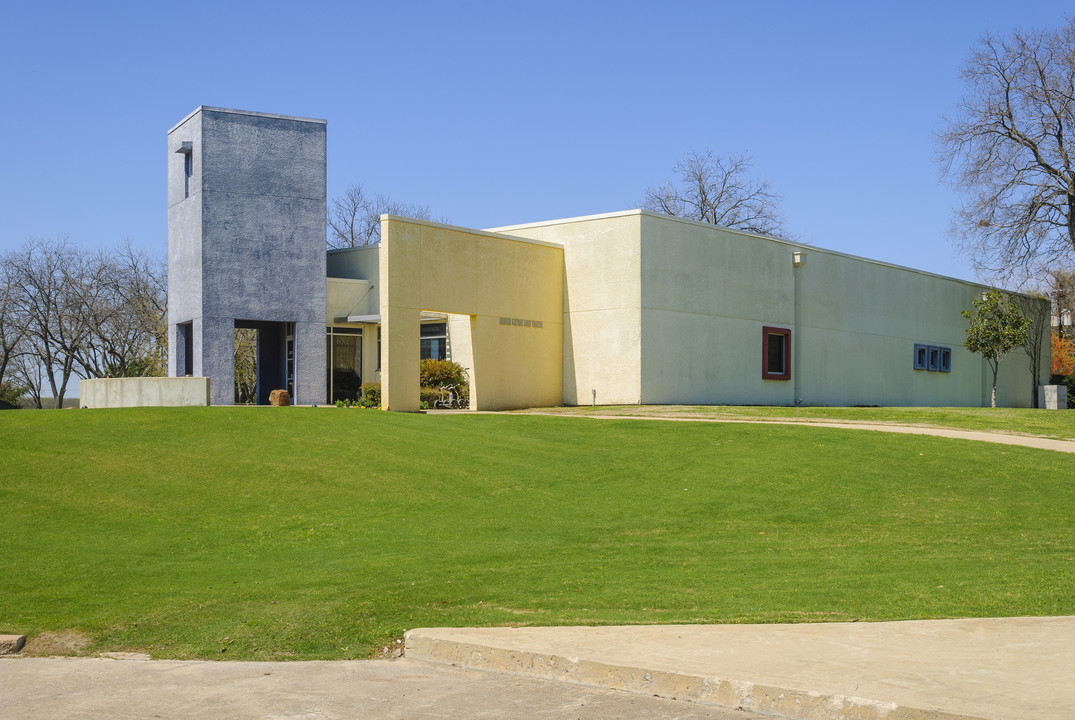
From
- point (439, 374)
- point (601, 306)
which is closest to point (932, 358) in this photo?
point (601, 306)

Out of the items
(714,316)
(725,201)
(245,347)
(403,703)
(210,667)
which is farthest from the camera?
(725,201)

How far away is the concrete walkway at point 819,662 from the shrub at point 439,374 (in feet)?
74.3

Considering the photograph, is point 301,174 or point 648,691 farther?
point 301,174

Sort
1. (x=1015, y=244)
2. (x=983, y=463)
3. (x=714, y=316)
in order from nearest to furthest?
1. (x=983, y=463)
2. (x=714, y=316)
3. (x=1015, y=244)

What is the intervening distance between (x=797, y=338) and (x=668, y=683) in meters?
30.1

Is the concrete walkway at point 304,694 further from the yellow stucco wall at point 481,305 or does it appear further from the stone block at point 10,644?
the yellow stucco wall at point 481,305

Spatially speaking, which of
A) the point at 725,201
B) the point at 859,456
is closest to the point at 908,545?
the point at 859,456

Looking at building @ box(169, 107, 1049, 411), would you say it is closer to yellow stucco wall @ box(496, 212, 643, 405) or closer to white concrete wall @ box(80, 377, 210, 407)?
yellow stucco wall @ box(496, 212, 643, 405)

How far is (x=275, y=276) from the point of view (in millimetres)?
33031

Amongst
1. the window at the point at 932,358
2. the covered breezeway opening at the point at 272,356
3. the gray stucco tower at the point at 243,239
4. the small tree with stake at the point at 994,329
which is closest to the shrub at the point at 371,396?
the gray stucco tower at the point at 243,239

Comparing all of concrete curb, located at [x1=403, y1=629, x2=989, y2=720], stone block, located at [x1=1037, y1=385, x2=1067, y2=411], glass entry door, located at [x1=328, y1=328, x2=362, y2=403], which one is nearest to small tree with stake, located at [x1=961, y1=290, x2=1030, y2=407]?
stone block, located at [x1=1037, y1=385, x2=1067, y2=411]

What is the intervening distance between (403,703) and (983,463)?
14.0 metres

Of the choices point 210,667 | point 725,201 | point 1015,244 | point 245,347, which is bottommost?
point 210,667

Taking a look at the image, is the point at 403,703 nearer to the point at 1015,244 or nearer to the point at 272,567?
A: the point at 272,567
